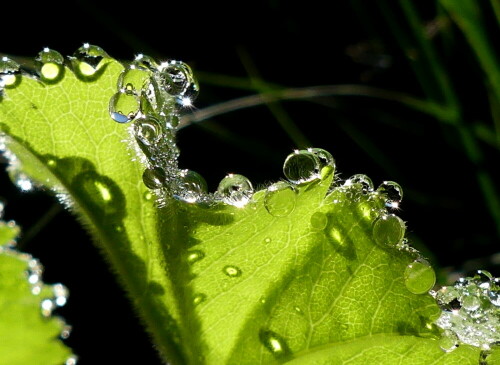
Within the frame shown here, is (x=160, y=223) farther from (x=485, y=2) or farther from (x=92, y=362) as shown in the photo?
(x=485, y=2)

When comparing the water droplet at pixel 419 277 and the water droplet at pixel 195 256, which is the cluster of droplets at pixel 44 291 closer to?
the water droplet at pixel 195 256

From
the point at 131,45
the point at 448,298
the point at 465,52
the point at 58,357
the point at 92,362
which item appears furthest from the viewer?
the point at 465,52

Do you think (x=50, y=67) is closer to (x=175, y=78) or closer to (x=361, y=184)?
(x=175, y=78)

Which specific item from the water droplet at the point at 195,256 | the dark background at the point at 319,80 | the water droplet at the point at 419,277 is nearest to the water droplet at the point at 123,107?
the water droplet at the point at 195,256

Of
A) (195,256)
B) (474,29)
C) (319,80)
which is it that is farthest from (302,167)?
(319,80)

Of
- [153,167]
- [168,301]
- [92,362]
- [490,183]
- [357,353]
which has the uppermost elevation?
[153,167]

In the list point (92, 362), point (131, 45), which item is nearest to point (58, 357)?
point (92, 362)

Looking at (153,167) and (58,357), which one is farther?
(153,167)
